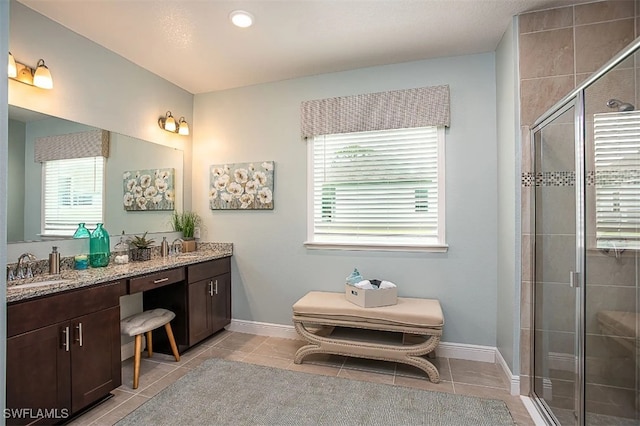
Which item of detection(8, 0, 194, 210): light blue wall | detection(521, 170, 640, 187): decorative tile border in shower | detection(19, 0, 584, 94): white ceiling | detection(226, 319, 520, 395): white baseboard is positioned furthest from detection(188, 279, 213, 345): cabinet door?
detection(521, 170, 640, 187): decorative tile border in shower

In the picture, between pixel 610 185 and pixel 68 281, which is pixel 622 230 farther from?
pixel 68 281

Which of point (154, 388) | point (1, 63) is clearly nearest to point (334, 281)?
point (154, 388)

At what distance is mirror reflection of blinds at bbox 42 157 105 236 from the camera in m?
2.30

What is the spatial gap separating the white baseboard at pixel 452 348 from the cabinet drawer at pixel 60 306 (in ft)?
5.01

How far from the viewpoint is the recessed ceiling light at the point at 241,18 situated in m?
2.21

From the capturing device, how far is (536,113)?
2.22 metres

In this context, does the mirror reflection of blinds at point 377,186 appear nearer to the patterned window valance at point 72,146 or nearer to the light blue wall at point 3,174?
the patterned window valance at point 72,146

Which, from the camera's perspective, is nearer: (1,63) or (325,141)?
(1,63)

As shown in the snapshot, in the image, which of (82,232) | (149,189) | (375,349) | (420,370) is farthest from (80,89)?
(420,370)

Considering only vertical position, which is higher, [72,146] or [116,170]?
[72,146]

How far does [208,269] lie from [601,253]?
3019mm

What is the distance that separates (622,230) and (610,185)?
0.24 m

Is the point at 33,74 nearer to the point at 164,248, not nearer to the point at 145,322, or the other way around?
the point at 164,248

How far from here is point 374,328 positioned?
98.7 inches
